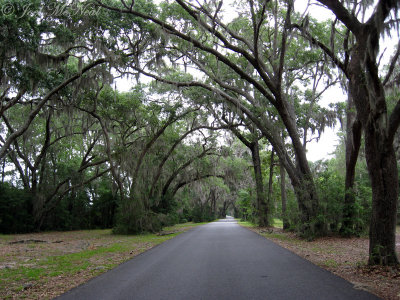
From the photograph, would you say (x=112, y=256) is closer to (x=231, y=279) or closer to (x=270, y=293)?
(x=231, y=279)

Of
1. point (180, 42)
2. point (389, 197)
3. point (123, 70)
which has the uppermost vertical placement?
point (180, 42)

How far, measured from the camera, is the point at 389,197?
6426 mm

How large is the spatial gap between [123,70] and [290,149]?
12772mm

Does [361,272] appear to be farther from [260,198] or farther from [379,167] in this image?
[260,198]

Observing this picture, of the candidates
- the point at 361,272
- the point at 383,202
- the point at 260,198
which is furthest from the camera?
the point at 260,198

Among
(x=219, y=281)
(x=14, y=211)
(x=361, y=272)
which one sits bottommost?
(x=219, y=281)

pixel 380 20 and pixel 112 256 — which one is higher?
pixel 380 20

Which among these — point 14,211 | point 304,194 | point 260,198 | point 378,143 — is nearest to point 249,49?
point 304,194

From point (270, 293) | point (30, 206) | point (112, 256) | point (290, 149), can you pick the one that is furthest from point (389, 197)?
point (30, 206)

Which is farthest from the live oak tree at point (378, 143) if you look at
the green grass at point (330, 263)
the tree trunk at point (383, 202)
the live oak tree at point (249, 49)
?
the live oak tree at point (249, 49)

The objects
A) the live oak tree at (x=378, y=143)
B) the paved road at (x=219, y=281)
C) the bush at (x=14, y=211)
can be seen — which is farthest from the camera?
the bush at (x=14, y=211)

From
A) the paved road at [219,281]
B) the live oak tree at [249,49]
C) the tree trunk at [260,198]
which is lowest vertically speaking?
the paved road at [219,281]

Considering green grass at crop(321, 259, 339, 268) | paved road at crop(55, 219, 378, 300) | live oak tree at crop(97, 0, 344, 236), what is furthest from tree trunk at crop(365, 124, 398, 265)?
live oak tree at crop(97, 0, 344, 236)

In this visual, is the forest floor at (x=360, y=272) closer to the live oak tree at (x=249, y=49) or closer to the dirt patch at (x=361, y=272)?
the dirt patch at (x=361, y=272)
